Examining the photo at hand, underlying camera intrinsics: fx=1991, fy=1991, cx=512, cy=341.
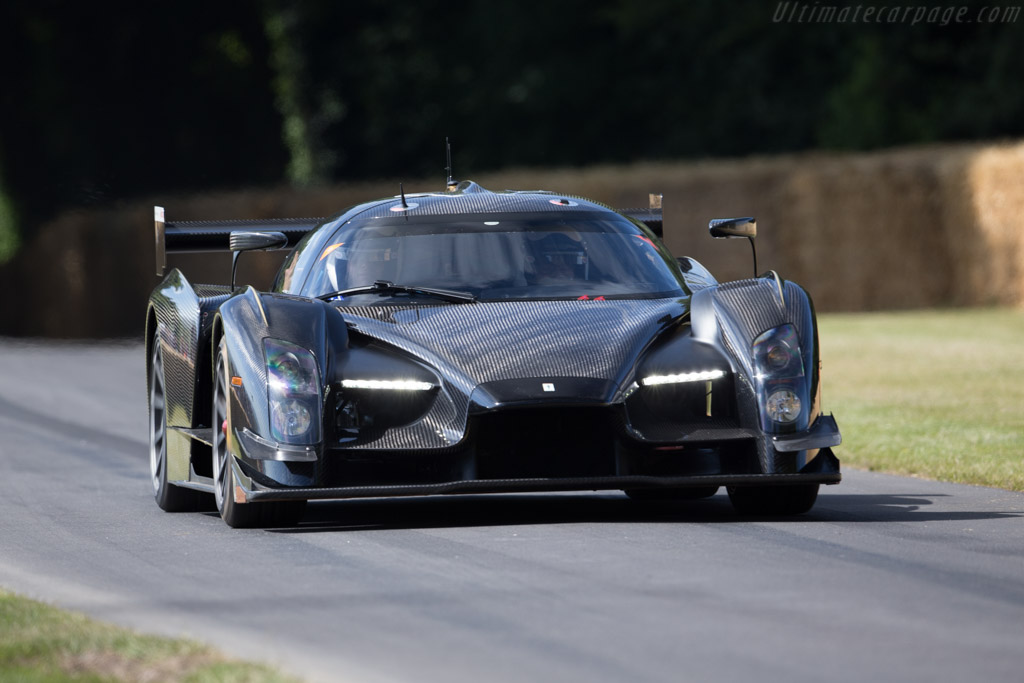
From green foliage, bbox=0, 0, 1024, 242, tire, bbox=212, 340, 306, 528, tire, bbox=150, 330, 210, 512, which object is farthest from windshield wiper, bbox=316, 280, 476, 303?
green foliage, bbox=0, 0, 1024, 242

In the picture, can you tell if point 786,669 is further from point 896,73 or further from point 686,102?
point 686,102

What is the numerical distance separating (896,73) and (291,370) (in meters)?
34.8

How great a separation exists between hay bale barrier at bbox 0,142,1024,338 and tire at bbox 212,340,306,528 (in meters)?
23.8

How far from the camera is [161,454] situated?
9711 millimetres

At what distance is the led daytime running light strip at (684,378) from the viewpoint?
7785 mm

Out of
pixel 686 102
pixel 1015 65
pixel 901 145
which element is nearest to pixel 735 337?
pixel 1015 65

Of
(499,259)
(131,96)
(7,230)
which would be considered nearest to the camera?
(499,259)

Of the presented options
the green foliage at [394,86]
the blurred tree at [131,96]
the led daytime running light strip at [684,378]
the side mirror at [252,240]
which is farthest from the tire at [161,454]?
the blurred tree at [131,96]

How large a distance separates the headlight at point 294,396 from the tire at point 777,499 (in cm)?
186

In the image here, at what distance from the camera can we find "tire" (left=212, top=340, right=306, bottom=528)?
8.12 m

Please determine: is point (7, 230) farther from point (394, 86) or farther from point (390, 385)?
point (390, 385)

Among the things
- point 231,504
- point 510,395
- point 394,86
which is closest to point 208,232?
point 231,504

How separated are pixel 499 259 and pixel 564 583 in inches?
112

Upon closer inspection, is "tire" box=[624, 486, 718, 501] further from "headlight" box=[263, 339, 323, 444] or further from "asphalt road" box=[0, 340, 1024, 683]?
"headlight" box=[263, 339, 323, 444]
